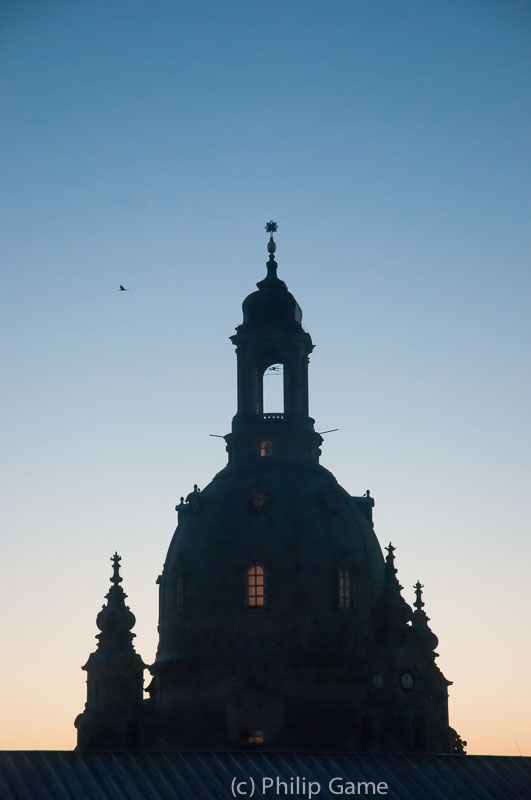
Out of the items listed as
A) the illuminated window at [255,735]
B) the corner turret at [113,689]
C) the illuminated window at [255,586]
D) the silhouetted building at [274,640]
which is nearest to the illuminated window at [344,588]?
the silhouetted building at [274,640]

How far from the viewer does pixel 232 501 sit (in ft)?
292

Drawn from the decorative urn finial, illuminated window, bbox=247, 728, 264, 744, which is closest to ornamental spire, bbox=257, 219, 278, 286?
the decorative urn finial

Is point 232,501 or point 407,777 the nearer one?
point 407,777

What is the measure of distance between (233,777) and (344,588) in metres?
24.8

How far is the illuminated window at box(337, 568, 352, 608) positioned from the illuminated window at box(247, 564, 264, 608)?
378 centimetres

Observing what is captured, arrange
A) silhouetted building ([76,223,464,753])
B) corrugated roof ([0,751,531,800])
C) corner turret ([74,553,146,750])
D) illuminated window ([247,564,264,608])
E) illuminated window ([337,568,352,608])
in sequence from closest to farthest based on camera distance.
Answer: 1. corrugated roof ([0,751,531,800])
2. corner turret ([74,553,146,750])
3. silhouetted building ([76,223,464,753])
4. illuminated window ([247,564,264,608])
5. illuminated window ([337,568,352,608])

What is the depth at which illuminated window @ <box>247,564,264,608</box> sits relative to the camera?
8644 cm

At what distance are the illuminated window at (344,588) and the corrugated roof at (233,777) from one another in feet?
63.3

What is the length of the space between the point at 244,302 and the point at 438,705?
2401cm

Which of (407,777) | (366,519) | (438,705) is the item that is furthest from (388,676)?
(407,777)

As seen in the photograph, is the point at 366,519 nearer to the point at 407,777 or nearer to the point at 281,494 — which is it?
the point at 281,494

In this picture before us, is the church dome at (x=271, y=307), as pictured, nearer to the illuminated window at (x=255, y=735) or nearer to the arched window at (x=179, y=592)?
the arched window at (x=179, y=592)

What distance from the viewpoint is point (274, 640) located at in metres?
85.6

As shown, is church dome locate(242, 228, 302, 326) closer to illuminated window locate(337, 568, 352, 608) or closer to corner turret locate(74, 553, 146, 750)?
illuminated window locate(337, 568, 352, 608)
